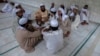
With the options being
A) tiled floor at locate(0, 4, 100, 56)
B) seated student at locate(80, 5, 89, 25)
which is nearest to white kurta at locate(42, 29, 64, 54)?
tiled floor at locate(0, 4, 100, 56)

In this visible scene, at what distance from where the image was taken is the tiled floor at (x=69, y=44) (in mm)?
2510

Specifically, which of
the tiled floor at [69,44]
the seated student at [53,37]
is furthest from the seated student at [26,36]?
the seated student at [53,37]

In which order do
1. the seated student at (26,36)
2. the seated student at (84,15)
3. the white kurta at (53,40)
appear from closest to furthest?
the white kurta at (53,40), the seated student at (26,36), the seated student at (84,15)

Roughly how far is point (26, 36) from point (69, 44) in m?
0.91

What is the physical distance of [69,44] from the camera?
2.81 metres

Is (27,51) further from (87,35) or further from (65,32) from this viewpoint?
(87,35)

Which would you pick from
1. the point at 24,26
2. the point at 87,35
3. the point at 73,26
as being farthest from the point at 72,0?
the point at 24,26

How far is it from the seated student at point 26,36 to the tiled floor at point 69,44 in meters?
0.10

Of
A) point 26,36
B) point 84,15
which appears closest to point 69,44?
point 26,36

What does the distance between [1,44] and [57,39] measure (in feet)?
3.82

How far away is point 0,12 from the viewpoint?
5035 millimetres

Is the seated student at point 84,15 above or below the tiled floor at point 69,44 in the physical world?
above

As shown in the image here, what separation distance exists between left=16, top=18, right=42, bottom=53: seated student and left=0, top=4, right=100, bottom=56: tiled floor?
0.33 feet

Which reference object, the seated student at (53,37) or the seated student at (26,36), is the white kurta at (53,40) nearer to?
the seated student at (53,37)
